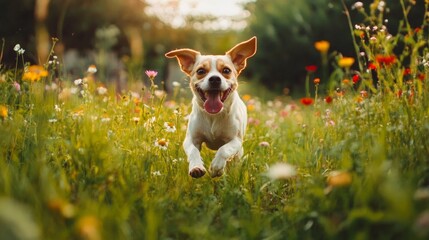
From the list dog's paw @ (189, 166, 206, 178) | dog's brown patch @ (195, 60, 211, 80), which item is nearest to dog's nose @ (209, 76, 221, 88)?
dog's brown patch @ (195, 60, 211, 80)

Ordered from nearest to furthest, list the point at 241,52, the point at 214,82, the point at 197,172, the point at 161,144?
the point at 197,172, the point at 161,144, the point at 214,82, the point at 241,52

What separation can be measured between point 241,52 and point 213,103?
96 centimetres

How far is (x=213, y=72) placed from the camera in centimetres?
501

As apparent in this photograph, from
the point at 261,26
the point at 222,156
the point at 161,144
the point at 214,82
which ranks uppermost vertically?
the point at 261,26

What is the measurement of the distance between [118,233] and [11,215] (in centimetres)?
106

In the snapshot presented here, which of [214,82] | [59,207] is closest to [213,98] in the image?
[214,82]

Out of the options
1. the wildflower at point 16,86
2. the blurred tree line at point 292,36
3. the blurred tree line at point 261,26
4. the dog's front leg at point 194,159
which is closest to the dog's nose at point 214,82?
the dog's front leg at point 194,159

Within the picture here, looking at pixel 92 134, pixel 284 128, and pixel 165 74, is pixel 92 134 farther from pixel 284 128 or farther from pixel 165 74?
pixel 165 74

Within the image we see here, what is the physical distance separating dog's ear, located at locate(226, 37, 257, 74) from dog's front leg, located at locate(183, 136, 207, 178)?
46.4 inches

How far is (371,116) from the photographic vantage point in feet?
11.5

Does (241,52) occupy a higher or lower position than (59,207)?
higher

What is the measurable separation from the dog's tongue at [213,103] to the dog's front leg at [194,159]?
0.36m

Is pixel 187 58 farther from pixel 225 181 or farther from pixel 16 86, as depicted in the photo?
pixel 225 181

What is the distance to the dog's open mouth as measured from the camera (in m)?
4.77
